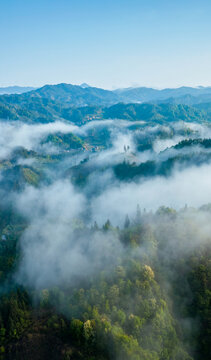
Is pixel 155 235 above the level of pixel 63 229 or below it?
above

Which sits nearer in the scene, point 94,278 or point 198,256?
point 94,278

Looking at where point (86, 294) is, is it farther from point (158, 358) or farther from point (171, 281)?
point (171, 281)

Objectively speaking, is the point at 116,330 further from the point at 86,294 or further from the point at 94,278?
the point at 94,278

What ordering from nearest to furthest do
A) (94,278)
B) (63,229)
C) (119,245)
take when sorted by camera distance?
(94,278) < (119,245) < (63,229)

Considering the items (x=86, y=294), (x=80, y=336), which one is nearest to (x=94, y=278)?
(x=86, y=294)

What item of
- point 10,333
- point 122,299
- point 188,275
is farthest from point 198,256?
point 10,333

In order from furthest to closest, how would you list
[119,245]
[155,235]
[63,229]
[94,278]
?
[63,229] → [155,235] → [119,245] → [94,278]

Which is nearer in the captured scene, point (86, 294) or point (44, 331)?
point (44, 331)

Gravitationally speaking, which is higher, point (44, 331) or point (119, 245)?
point (119, 245)

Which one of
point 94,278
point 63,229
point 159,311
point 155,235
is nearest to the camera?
point 159,311
